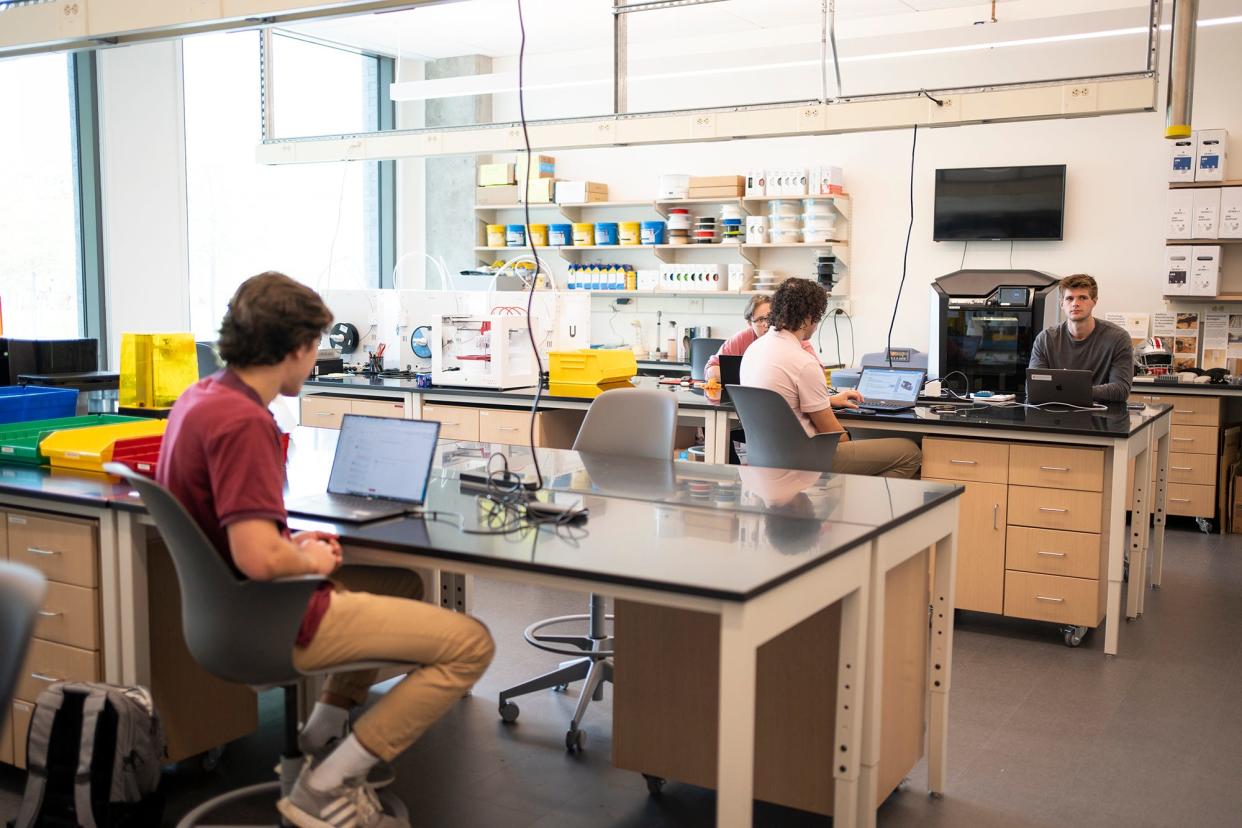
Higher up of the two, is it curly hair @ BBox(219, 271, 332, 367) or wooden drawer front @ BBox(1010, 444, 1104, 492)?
curly hair @ BBox(219, 271, 332, 367)

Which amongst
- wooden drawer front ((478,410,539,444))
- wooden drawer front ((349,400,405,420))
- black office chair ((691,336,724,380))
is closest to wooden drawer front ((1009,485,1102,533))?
wooden drawer front ((478,410,539,444))

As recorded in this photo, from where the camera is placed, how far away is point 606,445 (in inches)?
145

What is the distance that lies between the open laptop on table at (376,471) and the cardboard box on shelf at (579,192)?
566 cm

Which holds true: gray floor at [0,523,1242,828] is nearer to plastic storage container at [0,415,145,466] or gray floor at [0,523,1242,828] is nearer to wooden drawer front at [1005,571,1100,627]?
wooden drawer front at [1005,571,1100,627]

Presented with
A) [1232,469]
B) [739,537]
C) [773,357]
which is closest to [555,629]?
[773,357]

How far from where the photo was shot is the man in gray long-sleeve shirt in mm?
5016

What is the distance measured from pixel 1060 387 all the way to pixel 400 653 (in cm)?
335

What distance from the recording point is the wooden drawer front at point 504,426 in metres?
5.30

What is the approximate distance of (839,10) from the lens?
7047 mm

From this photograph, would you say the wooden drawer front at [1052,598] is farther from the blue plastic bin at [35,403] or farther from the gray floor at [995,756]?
the blue plastic bin at [35,403]

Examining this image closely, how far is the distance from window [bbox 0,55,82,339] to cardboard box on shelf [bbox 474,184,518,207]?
9.76 feet

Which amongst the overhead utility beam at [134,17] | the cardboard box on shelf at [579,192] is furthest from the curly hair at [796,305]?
the cardboard box on shelf at [579,192]

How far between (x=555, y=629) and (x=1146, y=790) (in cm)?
208

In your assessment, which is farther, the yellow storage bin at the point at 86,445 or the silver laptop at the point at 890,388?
the silver laptop at the point at 890,388
